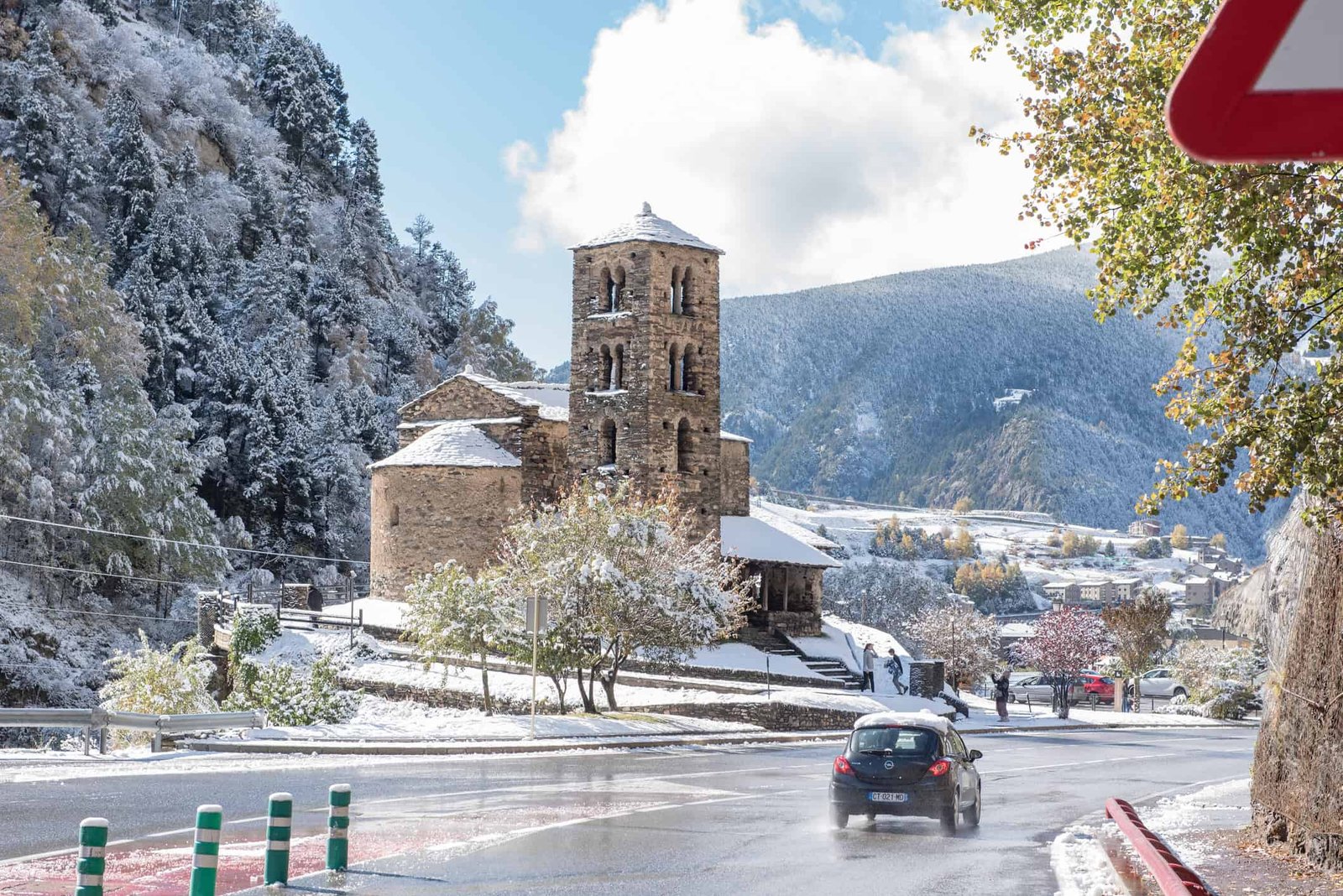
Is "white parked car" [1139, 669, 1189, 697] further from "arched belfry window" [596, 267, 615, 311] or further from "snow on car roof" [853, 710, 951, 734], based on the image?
"snow on car roof" [853, 710, 951, 734]

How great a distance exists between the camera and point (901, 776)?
16.2 meters

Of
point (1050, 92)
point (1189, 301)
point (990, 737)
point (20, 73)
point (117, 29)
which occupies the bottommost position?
point (990, 737)

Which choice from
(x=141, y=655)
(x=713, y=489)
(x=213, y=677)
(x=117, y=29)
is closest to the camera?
(x=141, y=655)

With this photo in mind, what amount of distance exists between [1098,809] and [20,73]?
80528 millimetres

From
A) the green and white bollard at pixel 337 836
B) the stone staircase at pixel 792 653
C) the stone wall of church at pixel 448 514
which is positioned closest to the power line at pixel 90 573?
the stone wall of church at pixel 448 514

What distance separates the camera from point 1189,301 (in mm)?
13195

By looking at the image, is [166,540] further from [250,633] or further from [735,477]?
[735,477]

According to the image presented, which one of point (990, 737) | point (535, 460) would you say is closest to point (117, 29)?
point (535, 460)

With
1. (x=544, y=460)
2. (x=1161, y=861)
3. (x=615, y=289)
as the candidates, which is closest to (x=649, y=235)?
(x=615, y=289)

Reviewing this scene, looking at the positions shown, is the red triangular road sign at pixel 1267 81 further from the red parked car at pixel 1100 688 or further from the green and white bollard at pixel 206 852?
the red parked car at pixel 1100 688

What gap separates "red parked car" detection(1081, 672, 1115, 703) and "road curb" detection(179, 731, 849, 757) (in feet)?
113

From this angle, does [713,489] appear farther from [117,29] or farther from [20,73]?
[117,29]

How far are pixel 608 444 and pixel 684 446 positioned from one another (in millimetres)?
2950

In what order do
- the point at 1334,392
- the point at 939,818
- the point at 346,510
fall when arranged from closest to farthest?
the point at 1334,392, the point at 939,818, the point at 346,510
